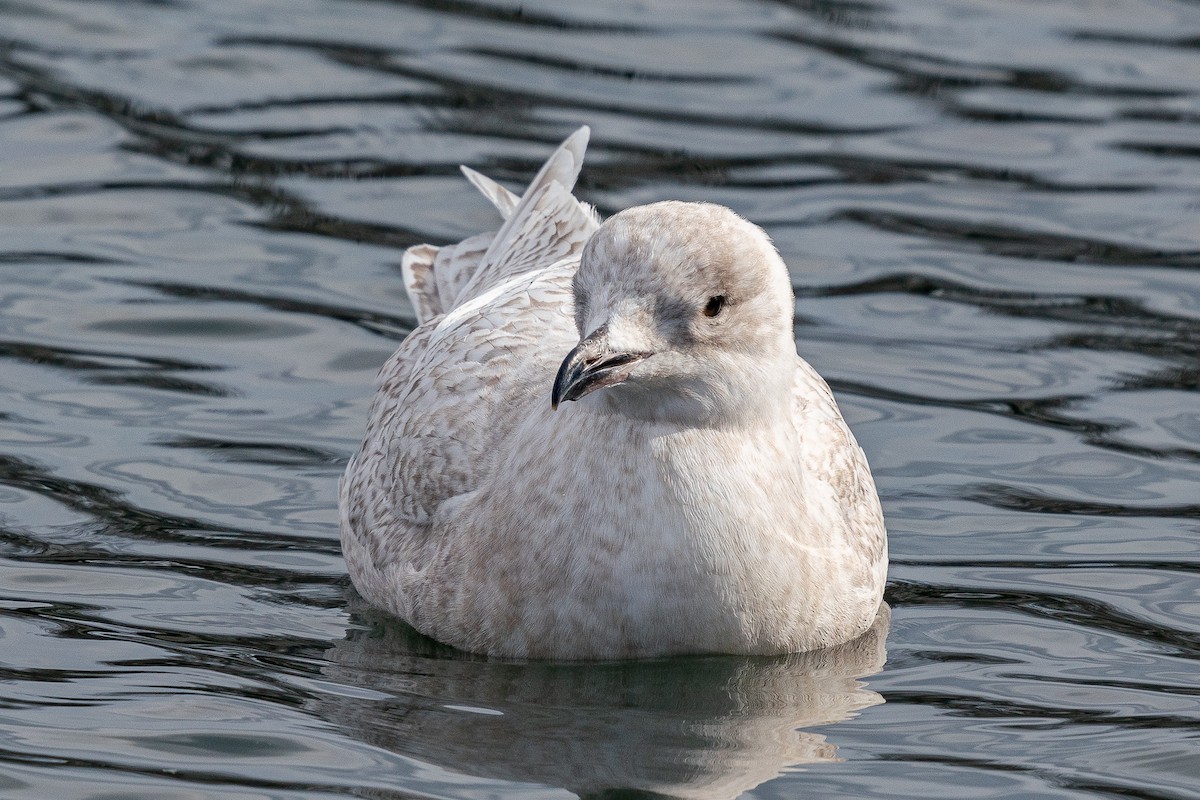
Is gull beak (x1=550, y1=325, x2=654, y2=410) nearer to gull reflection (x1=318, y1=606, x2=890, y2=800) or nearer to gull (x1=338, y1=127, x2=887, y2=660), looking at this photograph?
gull (x1=338, y1=127, x2=887, y2=660)

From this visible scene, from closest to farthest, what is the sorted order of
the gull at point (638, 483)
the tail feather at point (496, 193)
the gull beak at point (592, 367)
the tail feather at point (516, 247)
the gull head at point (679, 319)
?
the gull beak at point (592, 367), the gull head at point (679, 319), the gull at point (638, 483), the tail feather at point (516, 247), the tail feather at point (496, 193)

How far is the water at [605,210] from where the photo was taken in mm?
6430

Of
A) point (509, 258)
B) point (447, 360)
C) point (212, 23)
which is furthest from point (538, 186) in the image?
point (212, 23)

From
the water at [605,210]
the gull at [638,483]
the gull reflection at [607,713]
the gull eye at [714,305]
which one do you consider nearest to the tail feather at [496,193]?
the water at [605,210]

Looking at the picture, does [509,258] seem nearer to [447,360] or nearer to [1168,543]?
[447,360]

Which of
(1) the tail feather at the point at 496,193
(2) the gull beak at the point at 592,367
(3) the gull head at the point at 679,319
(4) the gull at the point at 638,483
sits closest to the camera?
(2) the gull beak at the point at 592,367

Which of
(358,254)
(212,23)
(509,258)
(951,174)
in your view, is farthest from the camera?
(212,23)

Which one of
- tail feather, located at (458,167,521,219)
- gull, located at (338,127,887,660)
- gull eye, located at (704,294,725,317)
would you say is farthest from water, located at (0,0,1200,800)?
gull eye, located at (704,294,725,317)

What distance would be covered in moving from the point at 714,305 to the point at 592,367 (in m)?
Answer: 0.49

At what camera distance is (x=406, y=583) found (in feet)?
24.1

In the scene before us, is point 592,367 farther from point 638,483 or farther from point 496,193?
point 496,193

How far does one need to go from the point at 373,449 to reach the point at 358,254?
10.7ft

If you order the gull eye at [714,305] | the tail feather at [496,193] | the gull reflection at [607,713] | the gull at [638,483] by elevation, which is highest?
the tail feather at [496,193]

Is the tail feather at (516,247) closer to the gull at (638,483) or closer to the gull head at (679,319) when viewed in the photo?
the gull at (638,483)
